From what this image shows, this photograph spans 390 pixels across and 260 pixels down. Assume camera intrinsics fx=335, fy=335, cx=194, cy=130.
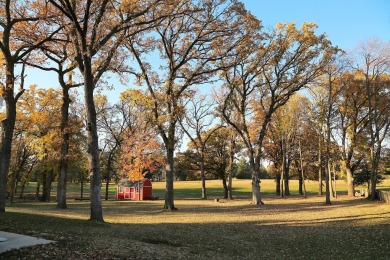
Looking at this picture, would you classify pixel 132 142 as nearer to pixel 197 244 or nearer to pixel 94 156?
pixel 94 156

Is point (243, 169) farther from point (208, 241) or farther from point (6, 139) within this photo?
point (208, 241)

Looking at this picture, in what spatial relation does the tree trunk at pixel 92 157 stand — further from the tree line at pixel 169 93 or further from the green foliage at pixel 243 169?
the green foliage at pixel 243 169

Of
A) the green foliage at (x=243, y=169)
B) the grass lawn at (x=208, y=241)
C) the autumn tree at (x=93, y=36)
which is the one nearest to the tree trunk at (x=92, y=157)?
the autumn tree at (x=93, y=36)

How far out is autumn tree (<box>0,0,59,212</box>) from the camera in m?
15.2

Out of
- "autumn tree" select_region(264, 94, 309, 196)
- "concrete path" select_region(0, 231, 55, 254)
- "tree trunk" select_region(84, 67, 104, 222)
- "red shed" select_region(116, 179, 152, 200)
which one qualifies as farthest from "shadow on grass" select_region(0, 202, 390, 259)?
"red shed" select_region(116, 179, 152, 200)

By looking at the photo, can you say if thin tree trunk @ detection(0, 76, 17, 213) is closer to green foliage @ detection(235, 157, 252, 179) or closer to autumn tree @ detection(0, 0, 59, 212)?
autumn tree @ detection(0, 0, 59, 212)

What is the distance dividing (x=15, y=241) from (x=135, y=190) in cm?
4232

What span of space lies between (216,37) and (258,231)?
1344 cm

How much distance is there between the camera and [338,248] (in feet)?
37.5

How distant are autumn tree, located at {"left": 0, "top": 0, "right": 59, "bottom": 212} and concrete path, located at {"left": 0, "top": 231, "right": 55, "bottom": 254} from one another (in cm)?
729

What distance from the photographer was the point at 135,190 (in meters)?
49.2

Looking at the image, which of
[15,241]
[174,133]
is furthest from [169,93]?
[15,241]

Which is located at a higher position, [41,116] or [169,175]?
[41,116]

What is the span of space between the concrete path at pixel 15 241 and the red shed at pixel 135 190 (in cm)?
3981
